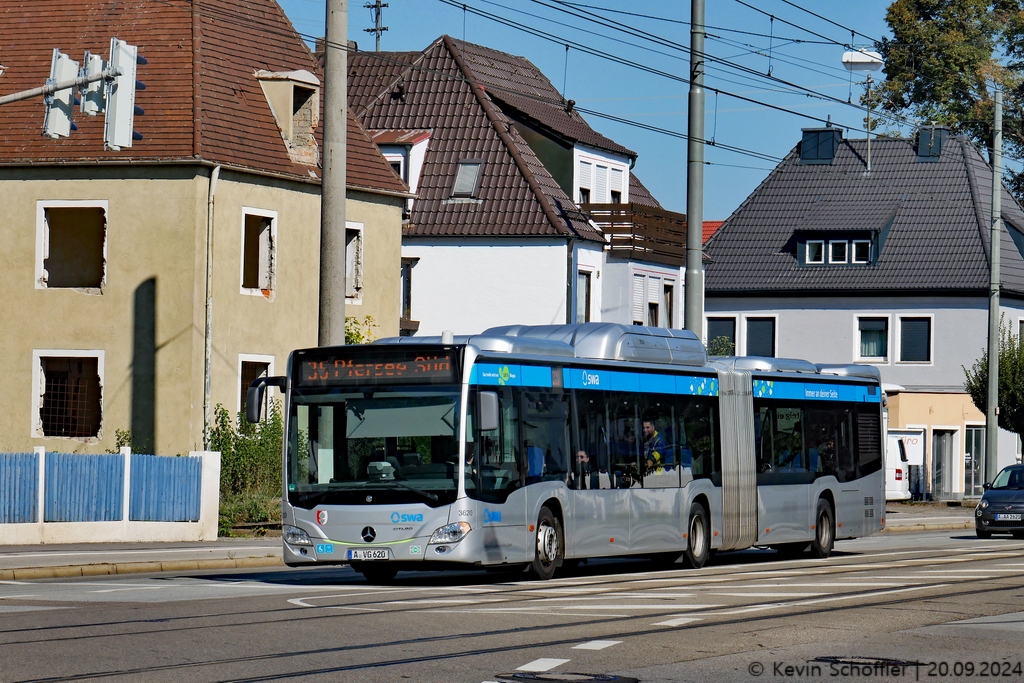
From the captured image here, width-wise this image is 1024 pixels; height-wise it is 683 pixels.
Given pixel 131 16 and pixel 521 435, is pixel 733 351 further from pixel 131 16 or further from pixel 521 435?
pixel 521 435

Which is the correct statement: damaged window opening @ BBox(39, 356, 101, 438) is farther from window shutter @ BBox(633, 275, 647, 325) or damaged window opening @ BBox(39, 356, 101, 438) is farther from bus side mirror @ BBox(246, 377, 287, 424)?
window shutter @ BBox(633, 275, 647, 325)

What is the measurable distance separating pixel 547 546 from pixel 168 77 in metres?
16.0

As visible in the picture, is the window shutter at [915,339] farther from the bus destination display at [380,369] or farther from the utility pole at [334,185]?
the bus destination display at [380,369]

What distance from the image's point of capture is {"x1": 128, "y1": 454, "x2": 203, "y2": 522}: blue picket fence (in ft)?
85.4

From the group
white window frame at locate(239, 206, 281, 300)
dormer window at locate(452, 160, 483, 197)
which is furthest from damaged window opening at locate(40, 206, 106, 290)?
dormer window at locate(452, 160, 483, 197)

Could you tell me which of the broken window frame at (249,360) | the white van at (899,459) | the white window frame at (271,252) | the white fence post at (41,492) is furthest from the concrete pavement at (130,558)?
the white van at (899,459)

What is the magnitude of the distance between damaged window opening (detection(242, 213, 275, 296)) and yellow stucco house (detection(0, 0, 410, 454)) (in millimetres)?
28

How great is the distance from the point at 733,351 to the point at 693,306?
3193 centimetres

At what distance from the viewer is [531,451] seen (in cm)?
1895

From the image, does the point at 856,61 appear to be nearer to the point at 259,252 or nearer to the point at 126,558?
the point at 259,252

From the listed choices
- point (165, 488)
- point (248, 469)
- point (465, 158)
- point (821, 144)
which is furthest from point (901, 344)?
point (165, 488)

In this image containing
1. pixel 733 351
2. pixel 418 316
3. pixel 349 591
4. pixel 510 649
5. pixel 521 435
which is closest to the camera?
pixel 510 649

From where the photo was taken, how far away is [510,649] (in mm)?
11523

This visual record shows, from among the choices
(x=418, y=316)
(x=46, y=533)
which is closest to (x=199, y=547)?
(x=46, y=533)
